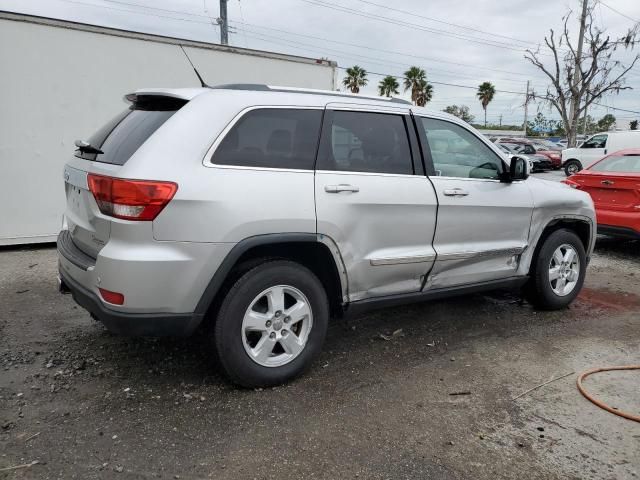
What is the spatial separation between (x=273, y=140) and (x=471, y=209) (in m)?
1.69

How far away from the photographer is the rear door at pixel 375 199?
3330mm

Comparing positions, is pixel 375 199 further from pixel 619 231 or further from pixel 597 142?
pixel 597 142

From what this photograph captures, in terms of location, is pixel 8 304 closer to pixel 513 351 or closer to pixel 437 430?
pixel 437 430

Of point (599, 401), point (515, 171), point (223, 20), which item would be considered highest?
point (223, 20)

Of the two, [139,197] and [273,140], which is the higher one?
[273,140]

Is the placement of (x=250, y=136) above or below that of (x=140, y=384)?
above

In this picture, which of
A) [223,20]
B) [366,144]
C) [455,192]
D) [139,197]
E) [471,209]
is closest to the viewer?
[139,197]

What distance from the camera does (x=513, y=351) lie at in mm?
4008

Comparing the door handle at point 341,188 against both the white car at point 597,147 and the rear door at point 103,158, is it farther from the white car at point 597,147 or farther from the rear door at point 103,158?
the white car at point 597,147

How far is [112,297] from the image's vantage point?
9.18ft

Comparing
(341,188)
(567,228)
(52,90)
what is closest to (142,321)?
(341,188)

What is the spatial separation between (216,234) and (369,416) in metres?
1.37

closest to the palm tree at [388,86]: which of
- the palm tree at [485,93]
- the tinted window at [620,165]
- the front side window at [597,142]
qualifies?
the palm tree at [485,93]

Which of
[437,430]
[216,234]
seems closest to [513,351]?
[437,430]
